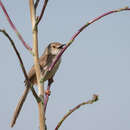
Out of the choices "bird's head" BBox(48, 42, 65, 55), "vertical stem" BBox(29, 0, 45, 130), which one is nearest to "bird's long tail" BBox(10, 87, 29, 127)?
"vertical stem" BBox(29, 0, 45, 130)

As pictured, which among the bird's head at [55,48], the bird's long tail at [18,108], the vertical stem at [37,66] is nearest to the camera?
the vertical stem at [37,66]

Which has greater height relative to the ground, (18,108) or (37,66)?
(37,66)

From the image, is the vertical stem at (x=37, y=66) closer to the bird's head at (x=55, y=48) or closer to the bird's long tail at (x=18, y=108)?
the bird's long tail at (x=18, y=108)

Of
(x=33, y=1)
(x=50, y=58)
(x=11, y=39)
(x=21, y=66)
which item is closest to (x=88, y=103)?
(x=21, y=66)

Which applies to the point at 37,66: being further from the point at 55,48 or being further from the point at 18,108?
the point at 55,48

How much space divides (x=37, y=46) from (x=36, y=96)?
36 cm

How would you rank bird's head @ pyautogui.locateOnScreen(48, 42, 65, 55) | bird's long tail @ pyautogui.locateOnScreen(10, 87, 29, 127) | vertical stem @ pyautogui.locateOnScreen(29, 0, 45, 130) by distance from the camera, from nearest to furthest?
1. vertical stem @ pyautogui.locateOnScreen(29, 0, 45, 130)
2. bird's long tail @ pyautogui.locateOnScreen(10, 87, 29, 127)
3. bird's head @ pyautogui.locateOnScreen(48, 42, 65, 55)

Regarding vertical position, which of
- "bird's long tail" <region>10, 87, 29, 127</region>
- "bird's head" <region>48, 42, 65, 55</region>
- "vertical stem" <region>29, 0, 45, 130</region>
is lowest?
"bird's head" <region>48, 42, 65, 55</region>

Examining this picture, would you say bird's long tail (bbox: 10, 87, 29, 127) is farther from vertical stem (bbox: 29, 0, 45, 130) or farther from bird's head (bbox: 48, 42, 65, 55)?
bird's head (bbox: 48, 42, 65, 55)

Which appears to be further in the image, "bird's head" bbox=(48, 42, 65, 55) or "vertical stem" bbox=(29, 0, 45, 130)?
"bird's head" bbox=(48, 42, 65, 55)

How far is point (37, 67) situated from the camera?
78.9 inches

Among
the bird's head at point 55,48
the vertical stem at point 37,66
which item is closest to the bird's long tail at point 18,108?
the vertical stem at point 37,66

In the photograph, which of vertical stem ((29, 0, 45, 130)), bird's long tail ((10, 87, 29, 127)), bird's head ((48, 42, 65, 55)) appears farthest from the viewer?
bird's head ((48, 42, 65, 55))

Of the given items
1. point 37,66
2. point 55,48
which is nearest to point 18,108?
point 37,66
